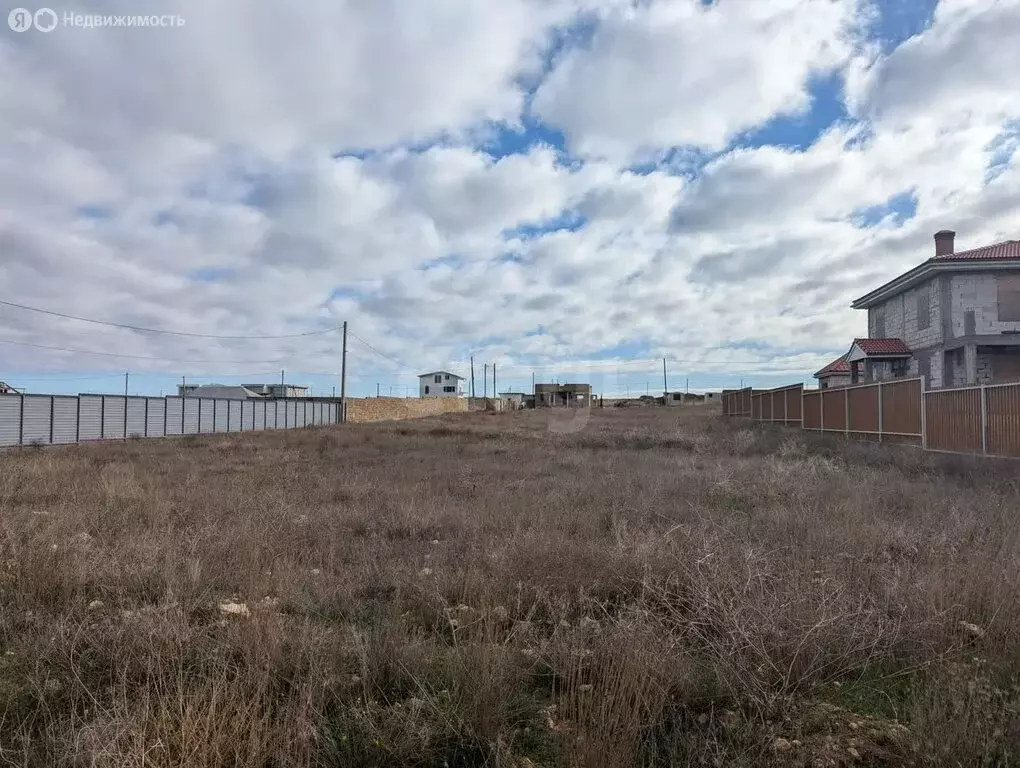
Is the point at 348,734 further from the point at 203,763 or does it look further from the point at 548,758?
the point at 548,758

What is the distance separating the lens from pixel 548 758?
2541mm

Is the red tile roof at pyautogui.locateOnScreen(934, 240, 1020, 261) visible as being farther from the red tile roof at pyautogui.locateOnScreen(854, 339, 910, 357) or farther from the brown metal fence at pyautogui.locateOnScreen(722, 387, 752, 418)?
the brown metal fence at pyautogui.locateOnScreen(722, 387, 752, 418)

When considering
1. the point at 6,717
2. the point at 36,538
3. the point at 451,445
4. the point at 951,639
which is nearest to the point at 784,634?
the point at 951,639

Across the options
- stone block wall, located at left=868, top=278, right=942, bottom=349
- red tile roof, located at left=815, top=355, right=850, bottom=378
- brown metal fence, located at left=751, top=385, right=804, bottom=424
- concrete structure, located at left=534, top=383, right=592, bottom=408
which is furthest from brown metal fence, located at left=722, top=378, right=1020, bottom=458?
concrete structure, located at left=534, top=383, right=592, bottom=408

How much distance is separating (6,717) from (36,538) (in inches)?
131

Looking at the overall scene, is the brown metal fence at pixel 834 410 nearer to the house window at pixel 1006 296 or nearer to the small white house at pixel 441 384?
the house window at pixel 1006 296

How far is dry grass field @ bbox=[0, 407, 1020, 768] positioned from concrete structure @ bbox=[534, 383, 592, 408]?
7834 cm

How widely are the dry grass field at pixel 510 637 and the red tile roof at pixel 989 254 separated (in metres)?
20.4

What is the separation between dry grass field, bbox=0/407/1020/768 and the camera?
249cm

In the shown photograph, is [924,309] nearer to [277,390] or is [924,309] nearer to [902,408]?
[902,408]

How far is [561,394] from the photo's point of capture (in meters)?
97.2

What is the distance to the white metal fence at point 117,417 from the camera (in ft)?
81.7

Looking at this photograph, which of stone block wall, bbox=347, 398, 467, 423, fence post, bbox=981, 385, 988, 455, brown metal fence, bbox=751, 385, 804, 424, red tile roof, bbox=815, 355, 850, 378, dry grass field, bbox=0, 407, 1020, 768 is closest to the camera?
dry grass field, bbox=0, 407, 1020, 768

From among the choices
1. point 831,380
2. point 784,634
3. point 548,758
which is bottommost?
point 548,758
